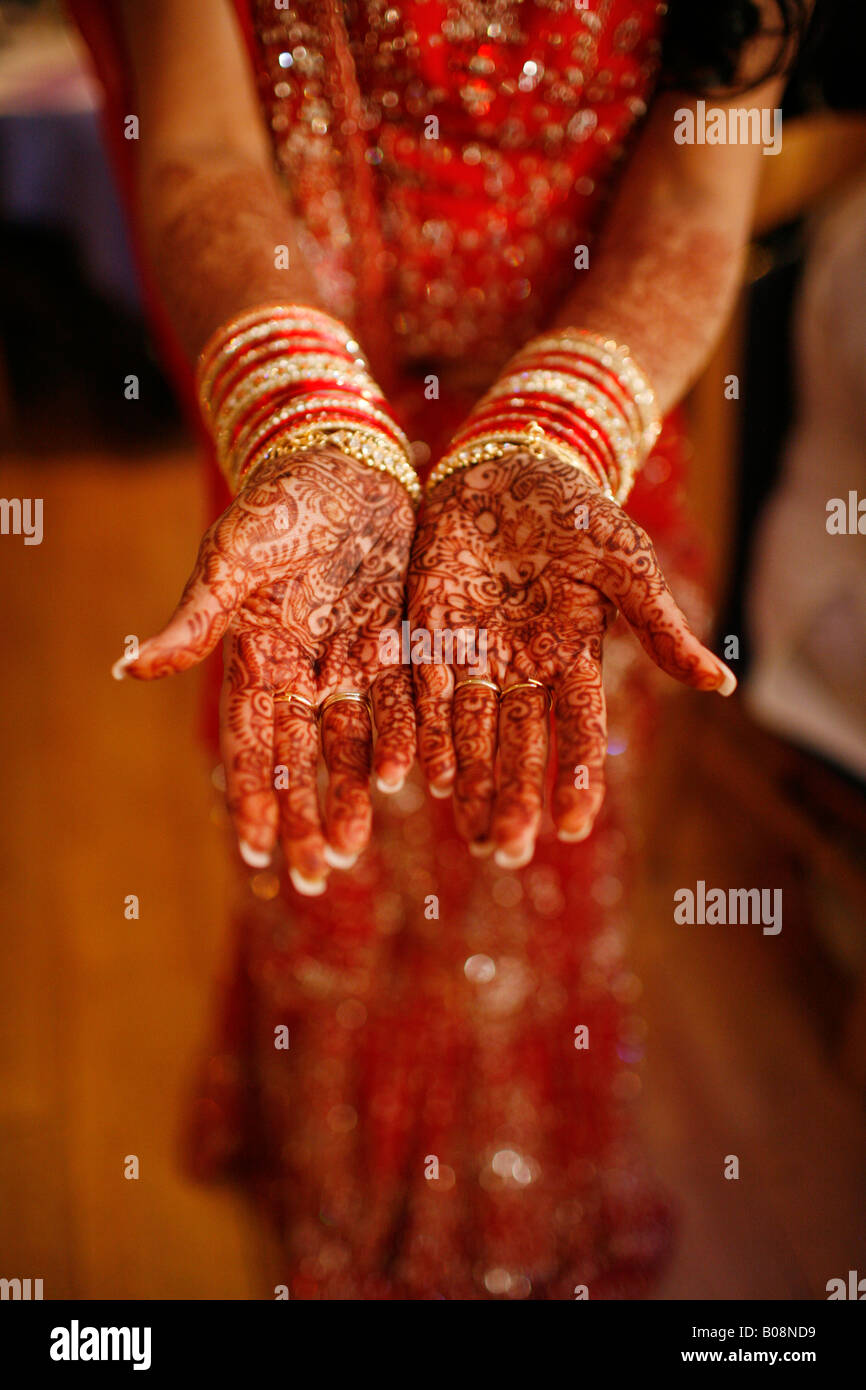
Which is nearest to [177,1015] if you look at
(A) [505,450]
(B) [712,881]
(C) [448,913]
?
(C) [448,913]

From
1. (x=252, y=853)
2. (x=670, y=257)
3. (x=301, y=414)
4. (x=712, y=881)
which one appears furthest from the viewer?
(x=712, y=881)

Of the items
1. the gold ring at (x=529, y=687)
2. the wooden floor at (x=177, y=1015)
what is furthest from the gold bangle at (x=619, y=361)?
the wooden floor at (x=177, y=1015)

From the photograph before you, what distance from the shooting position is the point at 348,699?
1.57 feet

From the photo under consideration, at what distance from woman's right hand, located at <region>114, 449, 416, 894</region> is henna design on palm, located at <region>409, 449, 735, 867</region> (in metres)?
0.02

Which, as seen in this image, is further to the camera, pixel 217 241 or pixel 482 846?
pixel 217 241

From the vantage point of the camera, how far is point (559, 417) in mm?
551

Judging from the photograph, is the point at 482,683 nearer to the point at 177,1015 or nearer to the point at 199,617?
the point at 199,617

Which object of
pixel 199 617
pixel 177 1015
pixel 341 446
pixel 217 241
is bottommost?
pixel 177 1015

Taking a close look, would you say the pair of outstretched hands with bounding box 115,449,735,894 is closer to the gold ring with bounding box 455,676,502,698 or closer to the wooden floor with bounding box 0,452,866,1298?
the gold ring with bounding box 455,676,502,698

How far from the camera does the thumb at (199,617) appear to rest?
1.34 ft

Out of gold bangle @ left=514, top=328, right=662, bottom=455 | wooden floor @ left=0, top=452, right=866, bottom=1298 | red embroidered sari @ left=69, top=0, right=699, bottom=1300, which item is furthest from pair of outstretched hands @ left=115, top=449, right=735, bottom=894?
wooden floor @ left=0, top=452, right=866, bottom=1298

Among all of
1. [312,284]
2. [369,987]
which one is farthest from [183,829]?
[312,284]

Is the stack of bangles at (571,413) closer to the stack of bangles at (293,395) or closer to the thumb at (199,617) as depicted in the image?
the stack of bangles at (293,395)

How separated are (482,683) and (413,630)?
5cm
